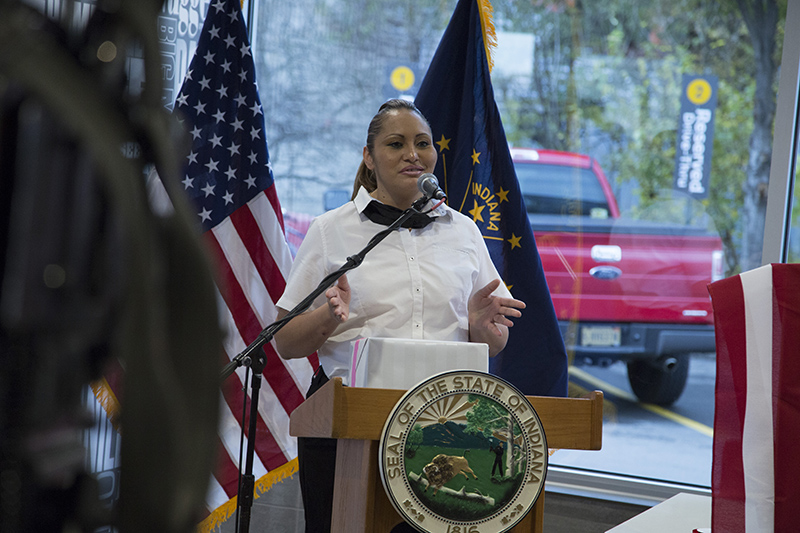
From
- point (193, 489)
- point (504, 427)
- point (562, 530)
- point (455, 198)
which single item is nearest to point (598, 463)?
point (562, 530)

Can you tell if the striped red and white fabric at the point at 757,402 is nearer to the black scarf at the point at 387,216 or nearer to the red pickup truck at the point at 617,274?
the black scarf at the point at 387,216

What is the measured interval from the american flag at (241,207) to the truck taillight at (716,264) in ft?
5.49

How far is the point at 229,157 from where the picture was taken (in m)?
2.82

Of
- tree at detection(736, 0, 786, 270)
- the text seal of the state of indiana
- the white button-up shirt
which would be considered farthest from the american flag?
tree at detection(736, 0, 786, 270)

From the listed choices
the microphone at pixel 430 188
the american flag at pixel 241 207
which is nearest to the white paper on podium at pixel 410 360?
the microphone at pixel 430 188

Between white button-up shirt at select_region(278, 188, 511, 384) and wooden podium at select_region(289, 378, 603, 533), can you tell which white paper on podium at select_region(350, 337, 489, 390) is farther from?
white button-up shirt at select_region(278, 188, 511, 384)

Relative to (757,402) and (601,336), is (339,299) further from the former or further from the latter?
(601,336)

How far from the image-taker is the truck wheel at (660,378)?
3170 millimetres

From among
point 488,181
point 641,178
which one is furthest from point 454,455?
point 641,178

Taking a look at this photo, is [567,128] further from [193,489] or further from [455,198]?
[193,489]

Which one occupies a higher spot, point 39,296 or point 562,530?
point 39,296

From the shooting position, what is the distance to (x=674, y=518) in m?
1.94

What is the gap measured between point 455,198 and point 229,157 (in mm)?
857

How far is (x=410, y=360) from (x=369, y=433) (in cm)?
19
